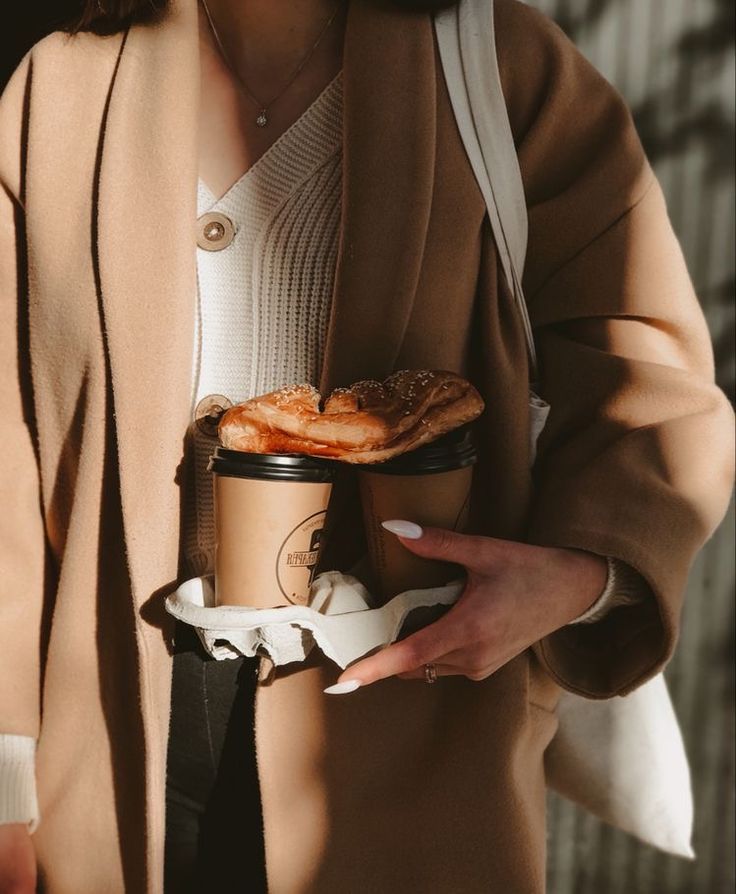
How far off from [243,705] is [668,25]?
1817mm

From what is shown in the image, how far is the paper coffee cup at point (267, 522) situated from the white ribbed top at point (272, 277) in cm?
25

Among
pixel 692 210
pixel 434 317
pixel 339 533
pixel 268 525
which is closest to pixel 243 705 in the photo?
pixel 339 533

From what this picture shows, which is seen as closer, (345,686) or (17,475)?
(345,686)

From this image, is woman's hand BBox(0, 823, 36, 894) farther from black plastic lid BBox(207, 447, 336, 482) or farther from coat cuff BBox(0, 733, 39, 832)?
black plastic lid BBox(207, 447, 336, 482)

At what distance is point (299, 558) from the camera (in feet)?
3.07

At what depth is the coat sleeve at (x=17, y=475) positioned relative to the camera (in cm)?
124

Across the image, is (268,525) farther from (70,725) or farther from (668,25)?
(668,25)

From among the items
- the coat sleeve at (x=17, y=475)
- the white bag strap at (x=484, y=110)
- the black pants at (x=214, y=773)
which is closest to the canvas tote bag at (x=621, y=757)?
the white bag strap at (x=484, y=110)

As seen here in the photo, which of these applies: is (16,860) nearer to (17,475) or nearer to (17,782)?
(17,782)

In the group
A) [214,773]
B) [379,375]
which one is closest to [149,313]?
[379,375]

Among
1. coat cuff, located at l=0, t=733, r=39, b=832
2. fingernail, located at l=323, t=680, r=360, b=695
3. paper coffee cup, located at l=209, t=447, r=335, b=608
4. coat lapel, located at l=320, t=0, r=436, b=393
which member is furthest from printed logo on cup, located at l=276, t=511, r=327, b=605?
coat cuff, located at l=0, t=733, r=39, b=832

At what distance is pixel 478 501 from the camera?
1203 millimetres

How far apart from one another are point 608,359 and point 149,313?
25.7 inches

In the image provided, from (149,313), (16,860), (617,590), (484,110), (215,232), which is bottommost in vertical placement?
(16,860)
